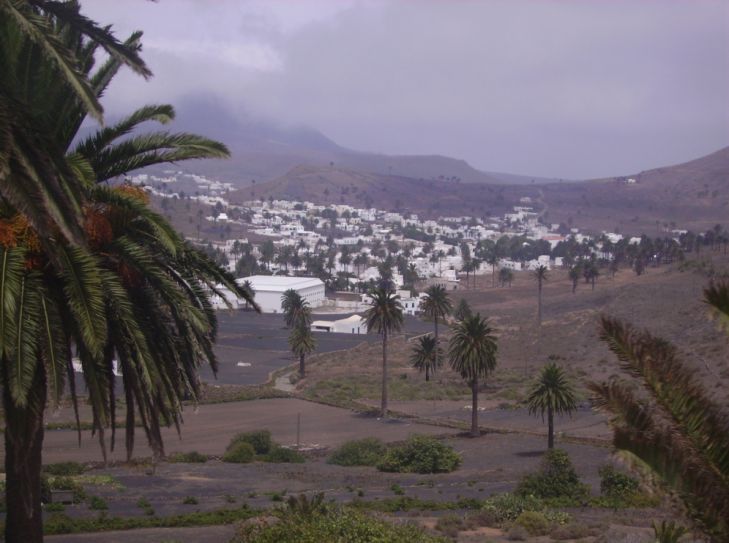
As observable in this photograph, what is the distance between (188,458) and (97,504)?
1329 centimetres

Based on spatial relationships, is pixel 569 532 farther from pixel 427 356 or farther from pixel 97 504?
pixel 427 356

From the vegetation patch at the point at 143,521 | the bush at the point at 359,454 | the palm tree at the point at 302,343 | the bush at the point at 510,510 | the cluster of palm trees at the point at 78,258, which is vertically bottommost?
the bush at the point at 359,454

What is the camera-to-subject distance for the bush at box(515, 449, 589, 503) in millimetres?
25500

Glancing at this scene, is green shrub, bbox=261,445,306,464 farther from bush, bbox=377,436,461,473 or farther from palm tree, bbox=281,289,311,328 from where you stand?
palm tree, bbox=281,289,311,328

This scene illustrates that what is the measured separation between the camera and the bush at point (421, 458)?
34.1m

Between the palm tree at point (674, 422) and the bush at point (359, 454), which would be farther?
the bush at point (359, 454)

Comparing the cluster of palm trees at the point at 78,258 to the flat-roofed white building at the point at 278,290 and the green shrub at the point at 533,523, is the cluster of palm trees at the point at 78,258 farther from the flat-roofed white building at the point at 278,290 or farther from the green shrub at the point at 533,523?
the flat-roofed white building at the point at 278,290

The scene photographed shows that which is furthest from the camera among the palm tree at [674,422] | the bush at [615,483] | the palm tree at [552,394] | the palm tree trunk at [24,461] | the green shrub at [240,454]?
the palm tree at [552,394]

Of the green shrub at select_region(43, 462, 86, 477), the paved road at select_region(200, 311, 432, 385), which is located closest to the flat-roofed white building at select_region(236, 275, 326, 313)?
the paved road at select_region(200, 311, 432, 385)

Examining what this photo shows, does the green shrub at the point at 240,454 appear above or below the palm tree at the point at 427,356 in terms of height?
below

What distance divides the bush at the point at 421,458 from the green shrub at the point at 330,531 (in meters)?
22.2

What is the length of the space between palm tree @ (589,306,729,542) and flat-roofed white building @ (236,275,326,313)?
9749cm

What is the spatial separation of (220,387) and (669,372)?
54.0 metres

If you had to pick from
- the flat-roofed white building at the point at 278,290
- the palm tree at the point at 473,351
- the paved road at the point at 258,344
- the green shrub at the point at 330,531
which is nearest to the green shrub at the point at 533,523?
the green shrub at the point at 330,531
